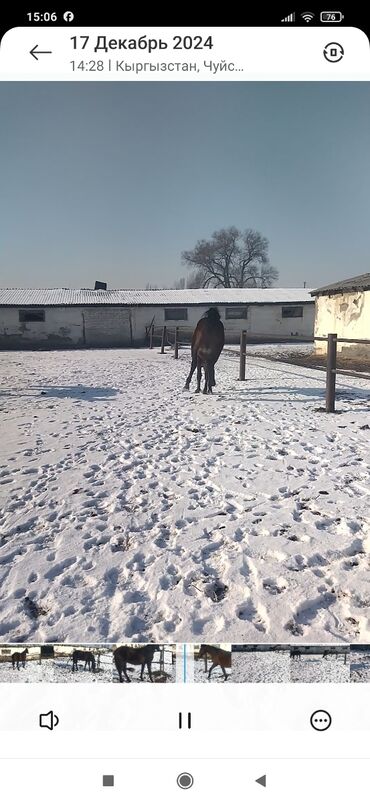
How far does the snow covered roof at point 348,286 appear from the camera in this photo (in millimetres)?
11977

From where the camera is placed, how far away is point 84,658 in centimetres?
118

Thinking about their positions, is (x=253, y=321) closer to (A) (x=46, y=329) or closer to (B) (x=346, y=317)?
(B) (x=346, y=317)

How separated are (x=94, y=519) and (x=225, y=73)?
Result: 2.56m

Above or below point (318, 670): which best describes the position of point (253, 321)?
above

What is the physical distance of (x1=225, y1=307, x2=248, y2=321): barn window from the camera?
2312cm

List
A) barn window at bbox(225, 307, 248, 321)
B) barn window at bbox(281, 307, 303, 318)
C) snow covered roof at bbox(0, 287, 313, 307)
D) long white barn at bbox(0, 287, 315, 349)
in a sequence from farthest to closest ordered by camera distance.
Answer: barn window at bbox(281, 307, 303, 318)
barn window at bbox(225, 307, 248, 321)
snow covered roof at bbox(0, 287, 313, 307)
long white barn at bbox(0, 287, 315, 349)

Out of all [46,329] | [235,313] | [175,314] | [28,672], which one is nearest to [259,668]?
[28,672]

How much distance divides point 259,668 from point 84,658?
0.53 m

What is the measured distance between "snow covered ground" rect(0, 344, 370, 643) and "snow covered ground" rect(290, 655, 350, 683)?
485 mm

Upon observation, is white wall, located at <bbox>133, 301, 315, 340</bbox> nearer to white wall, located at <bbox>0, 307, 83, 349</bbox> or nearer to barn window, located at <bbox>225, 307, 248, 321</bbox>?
barn window, located at <bbox>225, 307, 248, 321</bbox>
